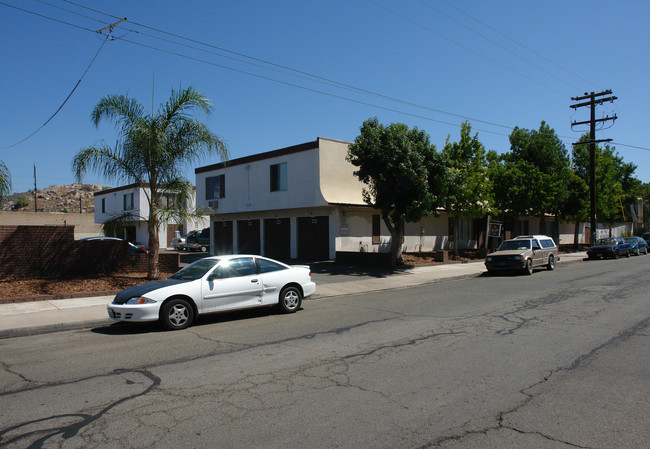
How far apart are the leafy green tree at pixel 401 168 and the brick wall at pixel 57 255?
8.88m

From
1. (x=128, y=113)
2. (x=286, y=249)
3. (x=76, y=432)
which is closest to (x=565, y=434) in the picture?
(x=76, y=432)

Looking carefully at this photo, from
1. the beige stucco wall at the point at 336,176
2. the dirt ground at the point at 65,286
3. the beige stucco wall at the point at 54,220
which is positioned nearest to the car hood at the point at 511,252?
the beige stucco wall at the point at 336,176

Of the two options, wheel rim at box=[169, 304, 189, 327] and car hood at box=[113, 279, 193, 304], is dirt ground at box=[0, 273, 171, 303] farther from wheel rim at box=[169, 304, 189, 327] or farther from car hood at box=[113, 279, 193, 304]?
wheel rim at box=[169, 304, 189, 327]

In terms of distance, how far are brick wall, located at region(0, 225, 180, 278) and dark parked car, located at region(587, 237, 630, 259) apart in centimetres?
2775

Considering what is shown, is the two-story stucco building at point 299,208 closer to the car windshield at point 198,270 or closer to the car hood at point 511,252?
the car hood at point 511,252

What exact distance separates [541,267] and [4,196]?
22718mm

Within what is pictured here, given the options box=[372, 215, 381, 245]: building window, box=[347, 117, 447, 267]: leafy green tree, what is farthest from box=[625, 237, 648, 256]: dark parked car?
box=[347, 117, 447, 267]: leafy green tree

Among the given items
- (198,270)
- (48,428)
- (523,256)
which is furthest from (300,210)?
(48,428)

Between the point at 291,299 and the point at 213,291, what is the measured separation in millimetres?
2116

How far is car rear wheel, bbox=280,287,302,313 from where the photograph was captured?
10930 millimetres

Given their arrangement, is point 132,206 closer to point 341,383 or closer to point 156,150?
point 156,150

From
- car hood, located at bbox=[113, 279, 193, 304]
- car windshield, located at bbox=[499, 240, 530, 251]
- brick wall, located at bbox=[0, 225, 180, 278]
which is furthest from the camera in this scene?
car windshield, located at bbox=[499, 240, 530, 251]

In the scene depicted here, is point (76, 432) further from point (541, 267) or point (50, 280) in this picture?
point (541, 267)

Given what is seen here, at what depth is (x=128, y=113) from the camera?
556 inches
